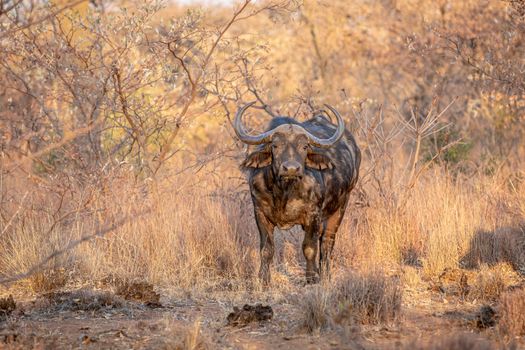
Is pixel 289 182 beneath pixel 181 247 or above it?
above

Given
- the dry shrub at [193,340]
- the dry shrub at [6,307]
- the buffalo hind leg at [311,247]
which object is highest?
the buffalo hind leg at [311,247]

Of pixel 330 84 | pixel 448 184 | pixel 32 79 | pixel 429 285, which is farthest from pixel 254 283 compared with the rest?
pixel 330 84

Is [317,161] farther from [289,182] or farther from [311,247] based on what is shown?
[311,247]

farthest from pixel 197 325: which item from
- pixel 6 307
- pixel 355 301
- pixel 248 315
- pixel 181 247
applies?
pixel 181 247

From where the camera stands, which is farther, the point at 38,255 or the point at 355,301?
the point at 38,255

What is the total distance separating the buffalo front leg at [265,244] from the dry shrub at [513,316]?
118 inches

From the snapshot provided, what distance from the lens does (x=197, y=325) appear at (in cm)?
577

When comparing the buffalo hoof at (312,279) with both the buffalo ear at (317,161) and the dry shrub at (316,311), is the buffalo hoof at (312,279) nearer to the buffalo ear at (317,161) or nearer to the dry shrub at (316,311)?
the buffalo ear at (317,161)

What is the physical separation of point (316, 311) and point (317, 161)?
2.67 meters

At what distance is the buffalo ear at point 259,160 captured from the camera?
859cm

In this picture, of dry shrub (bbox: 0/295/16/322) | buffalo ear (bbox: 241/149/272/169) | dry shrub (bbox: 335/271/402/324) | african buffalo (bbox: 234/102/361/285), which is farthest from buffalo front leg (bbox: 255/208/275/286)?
dry shrub (bbox: 0/295/16/322)

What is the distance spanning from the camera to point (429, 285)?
8625 millimetres

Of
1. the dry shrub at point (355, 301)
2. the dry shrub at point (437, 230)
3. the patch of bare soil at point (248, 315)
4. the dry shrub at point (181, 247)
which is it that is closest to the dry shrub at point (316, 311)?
the dry shrub at point (355, 301)

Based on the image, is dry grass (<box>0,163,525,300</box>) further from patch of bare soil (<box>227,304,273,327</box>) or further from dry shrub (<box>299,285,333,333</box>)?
dry shrub (<box>299,285,333,333</box>)
